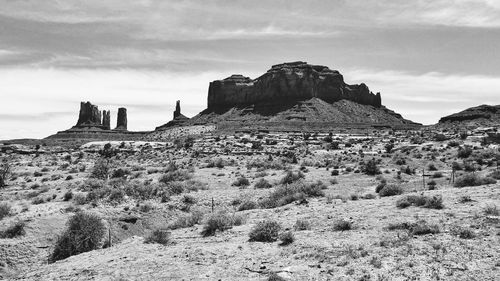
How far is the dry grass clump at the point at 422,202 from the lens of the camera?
51.3 ft

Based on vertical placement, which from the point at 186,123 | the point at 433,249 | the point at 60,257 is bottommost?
the point at 60,257

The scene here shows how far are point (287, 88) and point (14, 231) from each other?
144 metres

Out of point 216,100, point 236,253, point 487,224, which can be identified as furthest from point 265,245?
point 216,100

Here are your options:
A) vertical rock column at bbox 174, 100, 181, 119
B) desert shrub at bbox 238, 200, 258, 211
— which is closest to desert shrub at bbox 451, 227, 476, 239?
desert shrub at bbox 238, 200, 258, 211

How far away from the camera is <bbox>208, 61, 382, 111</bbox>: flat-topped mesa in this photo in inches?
6166

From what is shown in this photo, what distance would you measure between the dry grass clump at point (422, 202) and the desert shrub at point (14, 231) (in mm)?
14341

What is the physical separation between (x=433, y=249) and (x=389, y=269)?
1.75 metres

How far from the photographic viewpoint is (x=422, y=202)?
16297 millimetres

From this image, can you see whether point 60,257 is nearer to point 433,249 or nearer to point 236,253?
point 236,253

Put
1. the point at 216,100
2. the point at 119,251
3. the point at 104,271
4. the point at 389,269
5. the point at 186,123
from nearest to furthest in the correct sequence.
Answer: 1. the point at 389,269
2. the point at 104,271
3. the point at 119,251
4. the point at 186,123
5. the point at 216,100

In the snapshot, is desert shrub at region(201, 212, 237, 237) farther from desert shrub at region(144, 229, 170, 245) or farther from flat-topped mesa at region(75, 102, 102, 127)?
flat-topped mesa at region(75, 102, 102, 127)

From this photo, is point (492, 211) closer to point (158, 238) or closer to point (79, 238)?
point (158, 238)

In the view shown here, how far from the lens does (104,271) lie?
39.1 ft

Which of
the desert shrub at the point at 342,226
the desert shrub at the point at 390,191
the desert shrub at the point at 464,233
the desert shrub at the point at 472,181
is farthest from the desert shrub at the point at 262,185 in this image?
the desert shrub at the point at 464,233
